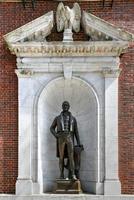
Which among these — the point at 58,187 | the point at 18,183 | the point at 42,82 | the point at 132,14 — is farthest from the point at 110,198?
the point at 132,14

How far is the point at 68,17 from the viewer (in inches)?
680

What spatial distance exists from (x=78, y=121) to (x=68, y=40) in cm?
223

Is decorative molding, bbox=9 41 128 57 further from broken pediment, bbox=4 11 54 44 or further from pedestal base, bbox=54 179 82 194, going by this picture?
pedestal base, bbox=54 179 82 194

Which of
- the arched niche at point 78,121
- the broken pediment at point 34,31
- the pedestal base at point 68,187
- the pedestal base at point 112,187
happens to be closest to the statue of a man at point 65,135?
the pedestal base at point 68,187

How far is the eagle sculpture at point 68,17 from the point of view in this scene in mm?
→ 17312

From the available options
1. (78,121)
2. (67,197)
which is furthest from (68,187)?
(78,121)

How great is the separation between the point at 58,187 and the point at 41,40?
3849mm

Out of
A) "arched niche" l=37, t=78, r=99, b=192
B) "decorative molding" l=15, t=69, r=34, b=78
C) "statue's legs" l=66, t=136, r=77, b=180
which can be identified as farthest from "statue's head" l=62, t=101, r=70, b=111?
"decorative molding" l=15, t=69, r=34, b=78

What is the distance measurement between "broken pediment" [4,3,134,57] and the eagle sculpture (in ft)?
0.09

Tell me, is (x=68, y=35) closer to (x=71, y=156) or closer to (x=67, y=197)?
(x=71, y=156)

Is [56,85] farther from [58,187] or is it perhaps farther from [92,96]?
[58,187]

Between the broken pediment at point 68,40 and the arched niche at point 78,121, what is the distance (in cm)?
84

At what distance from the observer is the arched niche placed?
17359 mm

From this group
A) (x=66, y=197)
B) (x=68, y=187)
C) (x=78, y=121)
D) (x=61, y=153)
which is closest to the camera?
(x=66, y=197)
